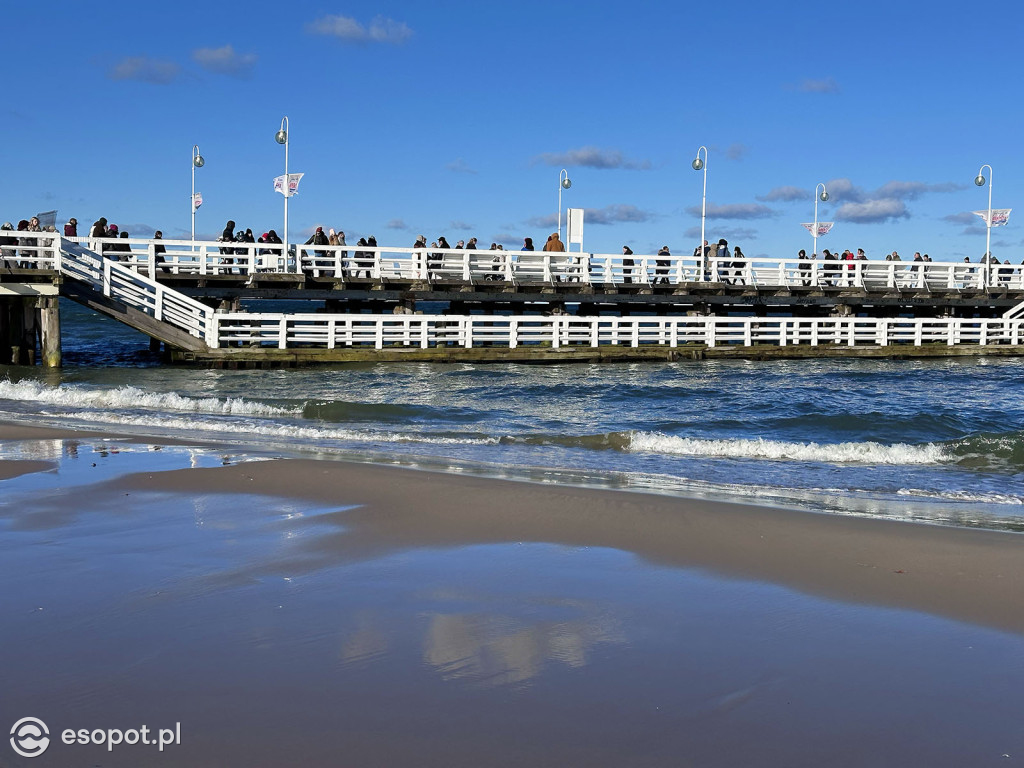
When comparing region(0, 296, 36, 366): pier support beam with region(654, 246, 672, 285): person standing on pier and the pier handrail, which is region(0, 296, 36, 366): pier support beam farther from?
region(654, 246, 672, 285): person standing on pier

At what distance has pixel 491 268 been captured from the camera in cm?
3225

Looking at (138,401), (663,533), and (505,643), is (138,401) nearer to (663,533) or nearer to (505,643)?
(663,533)

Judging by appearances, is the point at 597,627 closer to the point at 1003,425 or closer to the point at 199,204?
the point at 1003,425

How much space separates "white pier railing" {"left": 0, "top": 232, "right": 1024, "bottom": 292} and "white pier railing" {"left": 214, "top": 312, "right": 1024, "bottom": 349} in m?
1.59

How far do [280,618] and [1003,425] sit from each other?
1524 centimetres

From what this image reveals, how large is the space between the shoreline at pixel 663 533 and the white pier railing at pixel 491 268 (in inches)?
752

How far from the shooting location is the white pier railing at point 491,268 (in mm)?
28453

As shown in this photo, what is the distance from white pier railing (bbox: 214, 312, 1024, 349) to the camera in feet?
87.0

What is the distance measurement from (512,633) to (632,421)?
39.2 ft

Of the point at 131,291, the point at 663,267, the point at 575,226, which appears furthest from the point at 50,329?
the point at 663,267

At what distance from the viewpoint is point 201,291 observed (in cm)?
2884

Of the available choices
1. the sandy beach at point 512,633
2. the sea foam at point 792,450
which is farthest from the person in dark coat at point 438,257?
the sandy beach at point 512,633

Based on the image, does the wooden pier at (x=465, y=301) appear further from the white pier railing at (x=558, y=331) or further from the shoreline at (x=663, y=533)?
the shoreline at (x=663, y=533)

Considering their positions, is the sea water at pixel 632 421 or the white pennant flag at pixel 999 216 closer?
the sea water at pixel 632 421
